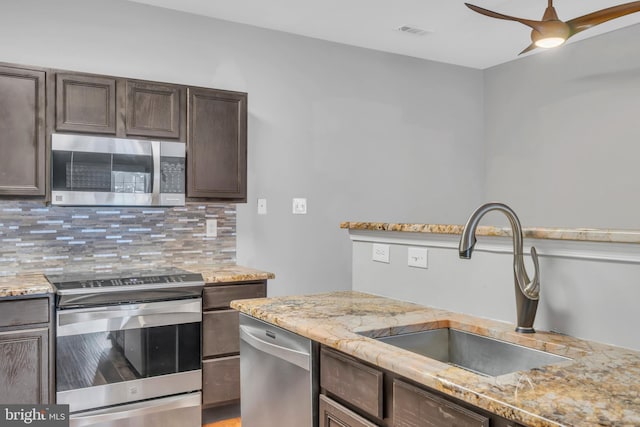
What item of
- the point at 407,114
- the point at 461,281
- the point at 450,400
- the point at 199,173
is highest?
the point at 407,114

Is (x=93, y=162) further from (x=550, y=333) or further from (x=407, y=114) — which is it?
(x=407, y=114)

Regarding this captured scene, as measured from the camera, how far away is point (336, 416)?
160 cm

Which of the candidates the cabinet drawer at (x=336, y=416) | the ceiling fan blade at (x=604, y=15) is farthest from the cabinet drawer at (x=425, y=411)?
the ceiling fan blade at (x=604, y=15)

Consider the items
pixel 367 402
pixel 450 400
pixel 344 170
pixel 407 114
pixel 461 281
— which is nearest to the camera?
pixel 450 400

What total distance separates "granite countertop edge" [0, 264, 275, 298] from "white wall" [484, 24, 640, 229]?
273cm

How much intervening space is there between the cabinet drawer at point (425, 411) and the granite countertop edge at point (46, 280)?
1.98 m

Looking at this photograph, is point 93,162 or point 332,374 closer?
point 332,374

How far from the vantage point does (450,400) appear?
1.20 metres

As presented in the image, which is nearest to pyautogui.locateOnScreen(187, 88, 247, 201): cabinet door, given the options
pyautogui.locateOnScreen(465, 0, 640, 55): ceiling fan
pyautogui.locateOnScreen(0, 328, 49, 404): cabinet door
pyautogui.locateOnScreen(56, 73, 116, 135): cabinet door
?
pyautogui.locateOnScreen(56, 73, 116, 135): cabinet door

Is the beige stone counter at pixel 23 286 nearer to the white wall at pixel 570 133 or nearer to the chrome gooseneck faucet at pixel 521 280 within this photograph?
the chrome gooseneck faucet at pixel 521 280

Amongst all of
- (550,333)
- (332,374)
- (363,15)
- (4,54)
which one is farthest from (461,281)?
(4,54)

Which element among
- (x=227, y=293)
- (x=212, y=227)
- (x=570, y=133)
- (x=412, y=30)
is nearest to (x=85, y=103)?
(x=212, y=227)

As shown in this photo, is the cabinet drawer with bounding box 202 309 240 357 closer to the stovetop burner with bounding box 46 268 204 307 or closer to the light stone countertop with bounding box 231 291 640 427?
the stovetop burner with bounding box 46 268 204 307

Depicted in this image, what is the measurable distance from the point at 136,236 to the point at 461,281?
91.9 inches
